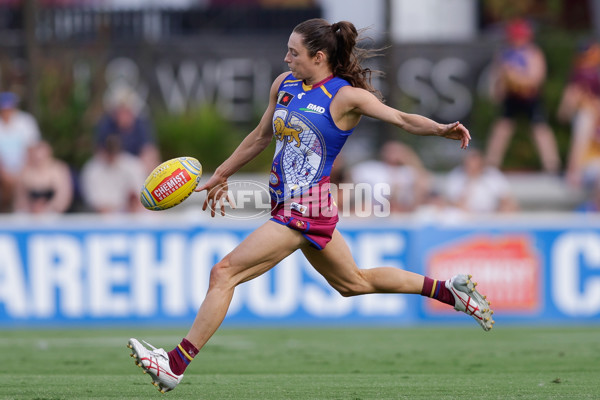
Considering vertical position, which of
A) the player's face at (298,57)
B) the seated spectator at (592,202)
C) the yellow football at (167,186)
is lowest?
the seated spectator at (592,202)

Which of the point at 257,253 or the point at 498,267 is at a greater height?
the point at 257,253

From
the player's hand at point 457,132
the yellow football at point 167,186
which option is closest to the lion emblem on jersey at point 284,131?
the yellow football at point 167,186

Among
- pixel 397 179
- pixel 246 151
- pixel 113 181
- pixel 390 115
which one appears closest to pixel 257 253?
pixel 246 151

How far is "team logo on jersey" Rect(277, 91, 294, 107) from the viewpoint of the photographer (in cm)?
684

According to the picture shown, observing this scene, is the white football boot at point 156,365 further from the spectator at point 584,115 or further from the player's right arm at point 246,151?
the spectator at point 584,115

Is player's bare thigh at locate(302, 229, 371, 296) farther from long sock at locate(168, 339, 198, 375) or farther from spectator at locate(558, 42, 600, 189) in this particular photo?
spectator at locate(558, 42, 600, 189)

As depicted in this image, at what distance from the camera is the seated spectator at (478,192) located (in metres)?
13.7

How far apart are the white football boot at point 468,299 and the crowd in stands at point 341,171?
18.1 ft

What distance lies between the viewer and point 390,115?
6.60 meters

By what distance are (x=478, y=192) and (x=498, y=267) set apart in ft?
4.71

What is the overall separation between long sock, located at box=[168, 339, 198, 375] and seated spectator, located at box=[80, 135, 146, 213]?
24.1 feet

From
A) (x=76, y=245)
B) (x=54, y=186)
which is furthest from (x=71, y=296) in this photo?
(x=54, y=186)

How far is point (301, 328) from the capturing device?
12.2 m

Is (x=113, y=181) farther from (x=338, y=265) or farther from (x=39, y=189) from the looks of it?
(x=338, y=265)
